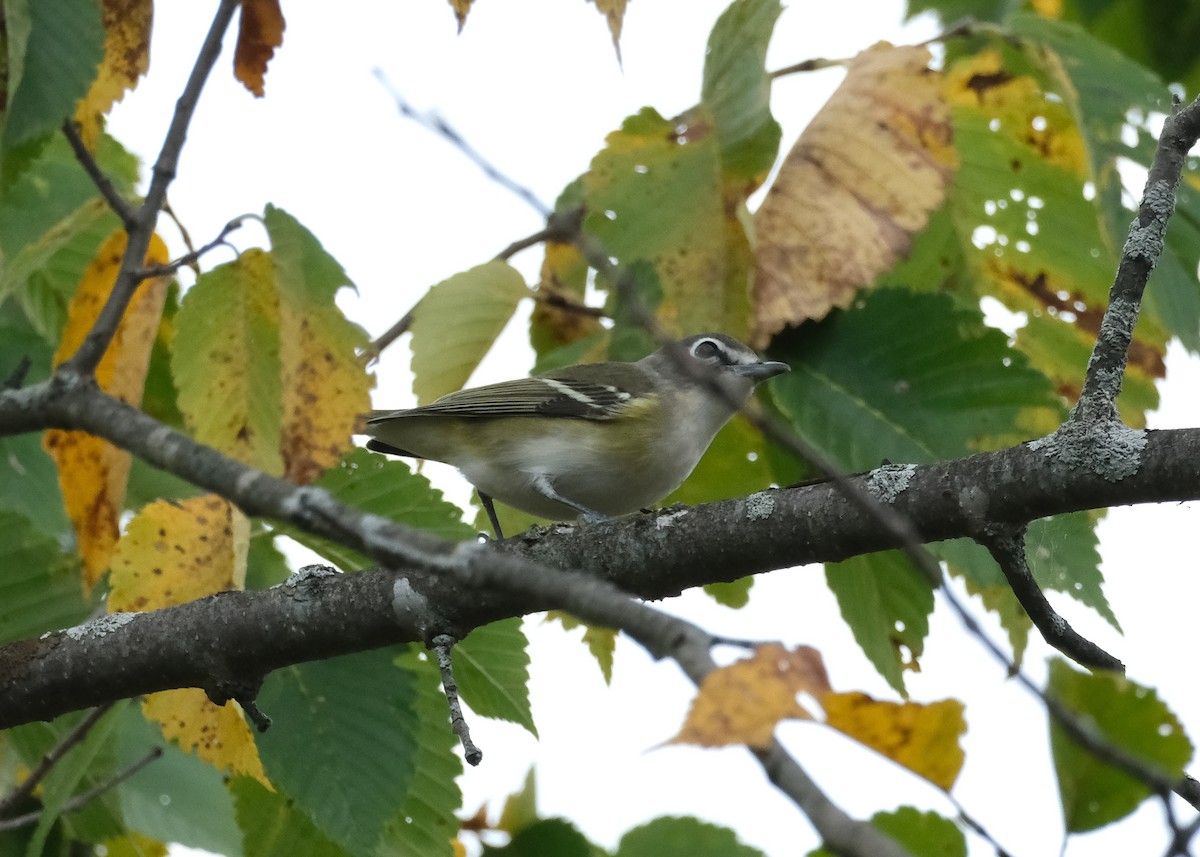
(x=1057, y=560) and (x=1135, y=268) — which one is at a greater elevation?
(x=1135, y=268)

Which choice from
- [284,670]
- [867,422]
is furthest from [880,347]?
→ [284,670]

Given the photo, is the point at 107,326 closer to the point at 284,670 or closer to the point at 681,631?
the point at 284,670

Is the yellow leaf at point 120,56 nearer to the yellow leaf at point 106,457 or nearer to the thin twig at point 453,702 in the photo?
the yellow leaf at point 106,457

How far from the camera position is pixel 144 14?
10.1 ft

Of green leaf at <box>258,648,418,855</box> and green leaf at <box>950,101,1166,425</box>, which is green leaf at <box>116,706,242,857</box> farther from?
green leaf at <box>950,101,1166,425</box>

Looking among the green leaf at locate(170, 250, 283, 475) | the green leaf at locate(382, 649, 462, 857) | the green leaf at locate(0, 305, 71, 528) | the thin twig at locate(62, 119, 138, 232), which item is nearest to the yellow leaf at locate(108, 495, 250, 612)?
the green leaf at locate(170, 250, 283, 475)

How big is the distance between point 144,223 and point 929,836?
6.14 ft

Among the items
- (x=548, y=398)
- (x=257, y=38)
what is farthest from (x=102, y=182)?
(x=548, y=398)

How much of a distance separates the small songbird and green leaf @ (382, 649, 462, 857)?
135cm

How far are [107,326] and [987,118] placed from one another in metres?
2.51

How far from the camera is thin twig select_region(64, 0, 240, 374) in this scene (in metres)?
2.70

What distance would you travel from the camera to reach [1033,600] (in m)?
2.60

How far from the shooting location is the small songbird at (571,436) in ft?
15.8

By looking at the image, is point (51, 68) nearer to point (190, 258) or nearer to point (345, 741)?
point (190, 258)
